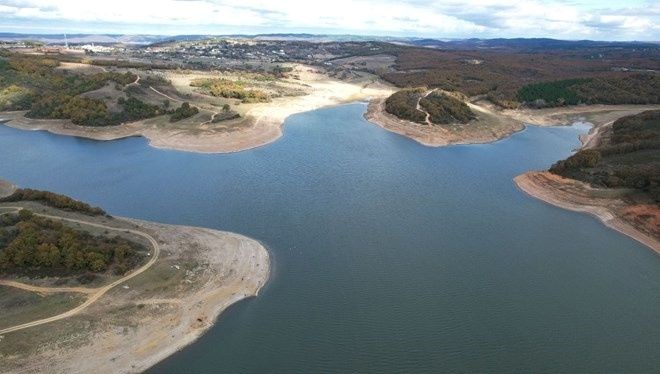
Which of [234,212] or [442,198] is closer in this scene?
[234,212]

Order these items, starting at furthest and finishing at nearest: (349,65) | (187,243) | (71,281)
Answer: (349,65), (187,243), (71,281)

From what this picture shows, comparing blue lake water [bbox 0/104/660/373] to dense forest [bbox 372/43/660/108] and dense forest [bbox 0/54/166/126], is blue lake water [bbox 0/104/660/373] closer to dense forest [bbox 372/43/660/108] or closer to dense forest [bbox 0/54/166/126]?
dense forest [bbox 0/54/166/126]

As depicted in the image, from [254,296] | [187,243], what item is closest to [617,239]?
[254,296]

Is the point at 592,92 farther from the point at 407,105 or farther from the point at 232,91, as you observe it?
the point at 232,91

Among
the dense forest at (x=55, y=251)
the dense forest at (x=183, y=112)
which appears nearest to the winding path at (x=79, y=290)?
the dense forest at (x=55, y=251)

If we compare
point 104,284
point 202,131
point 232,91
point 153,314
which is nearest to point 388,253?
point 153,314

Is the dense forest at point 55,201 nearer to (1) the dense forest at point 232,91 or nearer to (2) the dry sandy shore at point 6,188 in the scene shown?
(2) the dry sandy shore at point 6,188

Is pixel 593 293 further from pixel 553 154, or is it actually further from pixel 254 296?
pixel 553 154
